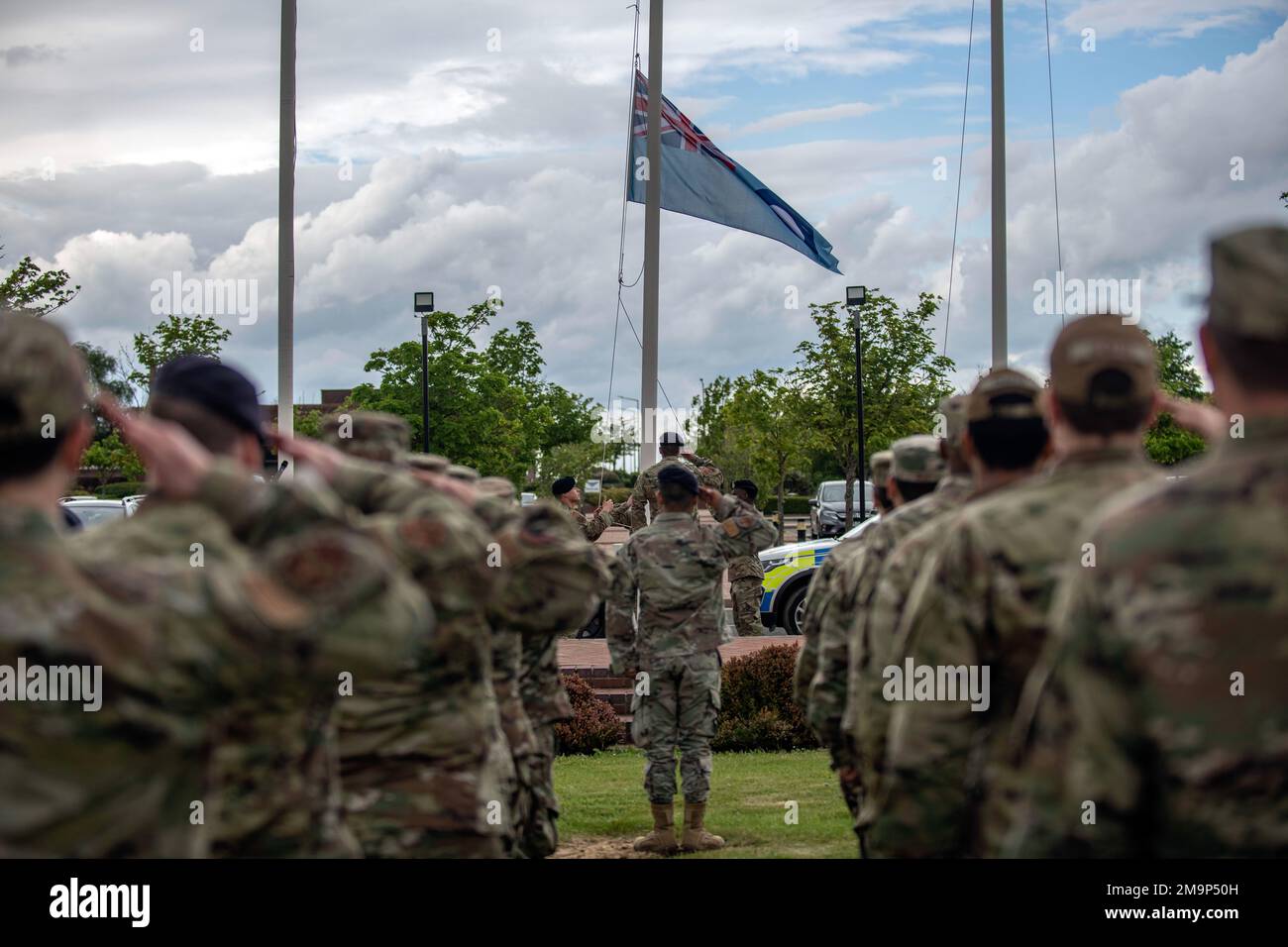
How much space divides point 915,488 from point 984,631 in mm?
2790

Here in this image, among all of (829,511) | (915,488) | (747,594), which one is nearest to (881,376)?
(829,511)

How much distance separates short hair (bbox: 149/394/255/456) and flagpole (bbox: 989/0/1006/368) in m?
11.8

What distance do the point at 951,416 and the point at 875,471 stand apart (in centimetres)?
135

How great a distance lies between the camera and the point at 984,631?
365 centimetres

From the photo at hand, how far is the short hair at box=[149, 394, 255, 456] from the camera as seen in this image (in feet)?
11.4

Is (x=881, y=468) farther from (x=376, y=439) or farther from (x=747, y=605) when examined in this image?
(x=747, y=605)

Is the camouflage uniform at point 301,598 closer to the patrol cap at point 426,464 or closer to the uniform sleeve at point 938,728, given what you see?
the uniform sleeve at point 938,728

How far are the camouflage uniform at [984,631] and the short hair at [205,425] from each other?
6.09ft

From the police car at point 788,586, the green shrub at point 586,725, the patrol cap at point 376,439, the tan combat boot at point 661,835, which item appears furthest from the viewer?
the police car at point 788,586

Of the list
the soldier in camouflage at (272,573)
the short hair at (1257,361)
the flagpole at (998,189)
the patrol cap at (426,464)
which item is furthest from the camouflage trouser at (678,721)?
the short hair at (1257,361)

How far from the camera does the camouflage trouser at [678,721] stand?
9.22m
